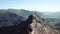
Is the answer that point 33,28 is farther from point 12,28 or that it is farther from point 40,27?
point 12,28

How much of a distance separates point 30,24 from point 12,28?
11447 mm

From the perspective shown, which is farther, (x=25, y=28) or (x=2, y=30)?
(x=2, y=30)

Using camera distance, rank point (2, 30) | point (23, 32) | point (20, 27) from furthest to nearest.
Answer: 1. point (2, 30)
2. point (20, 27)
3. point (23, 32)

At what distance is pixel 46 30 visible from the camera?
75750 millimetres

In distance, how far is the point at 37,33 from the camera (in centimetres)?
6894

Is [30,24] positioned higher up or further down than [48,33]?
higher up

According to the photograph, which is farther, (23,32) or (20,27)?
(20,27)

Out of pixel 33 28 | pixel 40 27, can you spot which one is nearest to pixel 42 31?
pixel 40 27

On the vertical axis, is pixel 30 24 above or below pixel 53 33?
above

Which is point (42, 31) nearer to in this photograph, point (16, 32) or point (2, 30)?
point (16, 32)

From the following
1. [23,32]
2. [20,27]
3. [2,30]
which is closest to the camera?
[23,32]

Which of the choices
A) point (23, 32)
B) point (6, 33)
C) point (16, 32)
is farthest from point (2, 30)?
point (23, 32)

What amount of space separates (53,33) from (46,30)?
6712 mm

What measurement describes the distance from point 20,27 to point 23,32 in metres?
5.21
